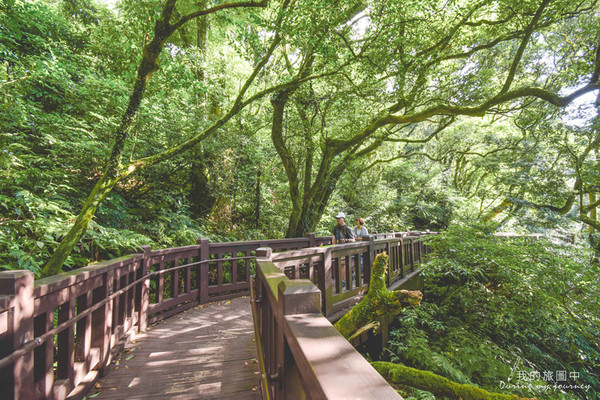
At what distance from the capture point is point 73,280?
8.07 feet

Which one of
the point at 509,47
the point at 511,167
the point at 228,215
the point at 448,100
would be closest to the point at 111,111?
the point at 228,215

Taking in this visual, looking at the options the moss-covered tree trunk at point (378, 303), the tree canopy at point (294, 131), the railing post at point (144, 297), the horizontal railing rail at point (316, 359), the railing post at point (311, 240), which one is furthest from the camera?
the railing post at point (311, 240)

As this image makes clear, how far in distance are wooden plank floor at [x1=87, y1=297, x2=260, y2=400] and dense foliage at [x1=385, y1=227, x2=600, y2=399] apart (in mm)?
2428

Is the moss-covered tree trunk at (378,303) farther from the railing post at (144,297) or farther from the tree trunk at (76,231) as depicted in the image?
the tree trunk at (76,231)

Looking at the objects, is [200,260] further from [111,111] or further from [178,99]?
[178,99]

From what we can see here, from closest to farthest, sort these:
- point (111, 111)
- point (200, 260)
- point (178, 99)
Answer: point (200, 260) → point (111, 111) → point (178, 99)

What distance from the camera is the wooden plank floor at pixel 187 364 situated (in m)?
2.68

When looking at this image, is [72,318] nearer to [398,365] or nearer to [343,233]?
[398,365]

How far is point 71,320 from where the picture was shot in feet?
7.81

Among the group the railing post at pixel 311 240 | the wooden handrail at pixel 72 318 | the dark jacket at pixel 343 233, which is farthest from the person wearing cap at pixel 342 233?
the wooden handrail at pixel 72 318

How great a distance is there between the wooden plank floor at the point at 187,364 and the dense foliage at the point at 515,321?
95.6 inches

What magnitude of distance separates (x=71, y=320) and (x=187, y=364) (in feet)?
4.57

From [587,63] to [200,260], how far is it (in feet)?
34.7

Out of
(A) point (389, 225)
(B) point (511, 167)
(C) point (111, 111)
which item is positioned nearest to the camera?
(C) point (111, 111)
